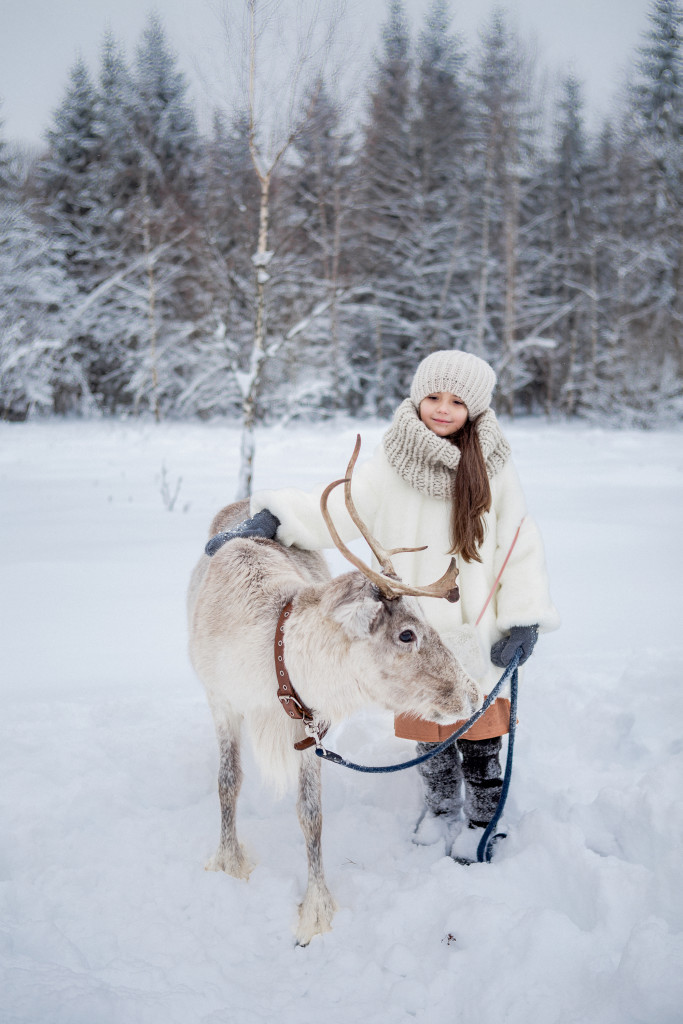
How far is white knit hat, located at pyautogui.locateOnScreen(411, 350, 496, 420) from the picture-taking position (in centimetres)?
219

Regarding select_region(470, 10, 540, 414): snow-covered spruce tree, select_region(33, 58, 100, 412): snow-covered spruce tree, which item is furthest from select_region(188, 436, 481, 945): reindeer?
select_region(33, 58, 100, 412): snow-covered spruce tree

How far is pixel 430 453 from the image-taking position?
2148 mm

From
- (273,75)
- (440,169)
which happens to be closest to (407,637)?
(273,75)

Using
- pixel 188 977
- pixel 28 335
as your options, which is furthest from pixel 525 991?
pixel 28 335

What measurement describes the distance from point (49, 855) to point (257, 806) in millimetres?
799

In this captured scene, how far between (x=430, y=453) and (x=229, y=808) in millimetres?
1480

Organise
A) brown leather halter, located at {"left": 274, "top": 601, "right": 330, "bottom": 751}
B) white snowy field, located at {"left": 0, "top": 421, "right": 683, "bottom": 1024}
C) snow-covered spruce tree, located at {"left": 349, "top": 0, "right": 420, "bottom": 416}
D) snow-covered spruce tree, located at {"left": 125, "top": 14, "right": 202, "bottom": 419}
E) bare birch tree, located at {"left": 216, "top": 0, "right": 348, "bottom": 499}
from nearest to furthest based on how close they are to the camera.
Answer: white snowy field, located at {"left": 0, "top": 421, "right": 683, "bottom": 1024}, brown leather halter, located at {"left": 274, "top": 601, "right": 330, "bottom": 751}, bare birch tree, located at {"left": 216, "top": 0, "right": 348, "bottom": 499}, snow-covered spruce tree, located at {"left": 349, "top": 0, "right": 420, "bottom": 416}, snow-covered spruce tree, located at {"left": 125, "top": 14, "right": 202, "bottom": 419}

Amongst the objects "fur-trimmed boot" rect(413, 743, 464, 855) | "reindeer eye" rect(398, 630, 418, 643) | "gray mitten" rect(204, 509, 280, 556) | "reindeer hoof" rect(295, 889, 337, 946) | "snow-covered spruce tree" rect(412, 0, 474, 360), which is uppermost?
"snow-covered spruce tree" rect(412, 0, 474, 360)

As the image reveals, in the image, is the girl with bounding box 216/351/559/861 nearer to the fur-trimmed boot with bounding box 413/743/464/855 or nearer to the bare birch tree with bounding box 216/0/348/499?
the fur-trimmed boot with bounding box 413/743/464/855

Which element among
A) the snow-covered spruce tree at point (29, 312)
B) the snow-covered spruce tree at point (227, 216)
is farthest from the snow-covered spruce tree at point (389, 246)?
the snow-covered spruce tree at point (29, 312)

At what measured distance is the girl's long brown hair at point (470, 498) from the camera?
2160 mm

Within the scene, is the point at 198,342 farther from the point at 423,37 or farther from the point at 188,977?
the point at 188,977

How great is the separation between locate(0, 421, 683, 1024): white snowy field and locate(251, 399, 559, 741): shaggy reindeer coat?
508 millimetres

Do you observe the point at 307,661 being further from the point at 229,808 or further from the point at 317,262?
the point at 317,262
